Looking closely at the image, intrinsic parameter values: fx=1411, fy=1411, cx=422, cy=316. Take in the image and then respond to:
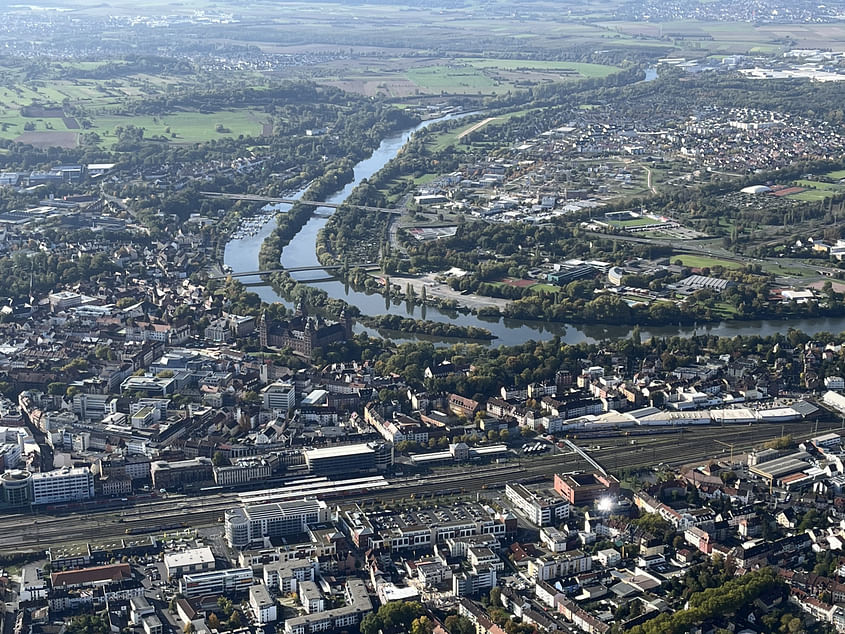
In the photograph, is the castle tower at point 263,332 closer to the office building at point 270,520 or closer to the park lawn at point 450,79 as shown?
the office building at point 270,520

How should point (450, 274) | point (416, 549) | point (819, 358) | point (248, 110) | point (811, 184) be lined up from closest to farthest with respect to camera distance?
1. point (416, 549)
2. point (819, 358)
3. point (450, 274)
4. point (811, 184)
5. point (248, 110)

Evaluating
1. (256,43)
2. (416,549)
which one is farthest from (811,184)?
(256,43)

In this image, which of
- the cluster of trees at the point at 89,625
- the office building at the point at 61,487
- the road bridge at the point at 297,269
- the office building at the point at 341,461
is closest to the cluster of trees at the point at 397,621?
the cluster of trees at the point at 89,625

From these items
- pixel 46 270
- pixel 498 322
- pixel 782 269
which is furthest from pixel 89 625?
pixel 782 269

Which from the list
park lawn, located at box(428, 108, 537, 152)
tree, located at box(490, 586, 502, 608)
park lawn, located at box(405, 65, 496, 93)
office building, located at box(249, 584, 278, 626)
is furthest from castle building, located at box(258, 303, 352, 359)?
park lawn, located at box(405, 65, 496, 93)

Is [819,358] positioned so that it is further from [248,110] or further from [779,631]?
[248,110]

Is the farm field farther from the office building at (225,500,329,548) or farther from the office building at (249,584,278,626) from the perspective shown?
the office building at (249,584,278,626)

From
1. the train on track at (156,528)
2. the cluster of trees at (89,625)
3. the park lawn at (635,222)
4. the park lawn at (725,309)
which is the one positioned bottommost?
the park lawn at (635,222)

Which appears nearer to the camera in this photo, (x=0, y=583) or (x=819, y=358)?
(x=0, y=583)
